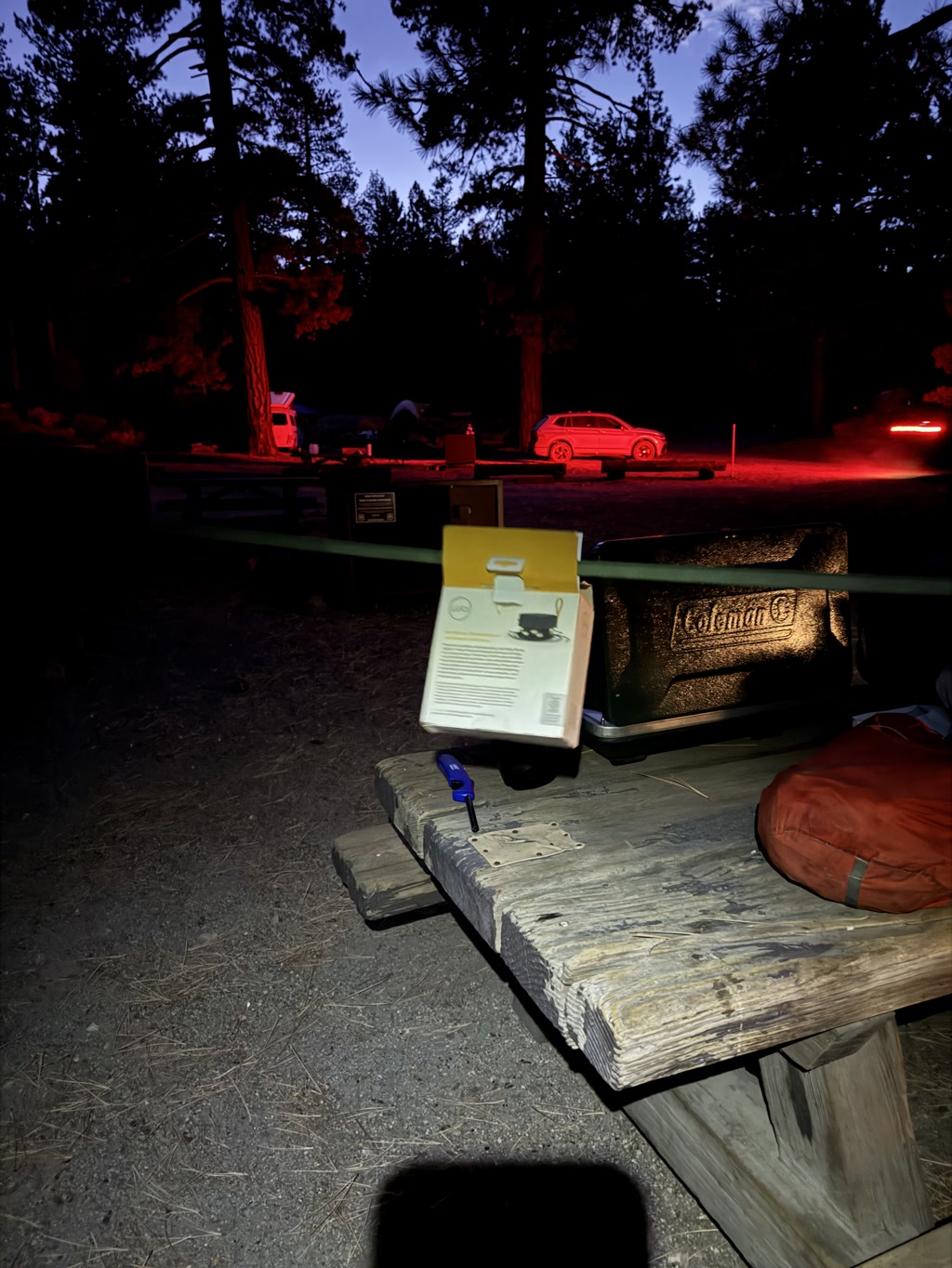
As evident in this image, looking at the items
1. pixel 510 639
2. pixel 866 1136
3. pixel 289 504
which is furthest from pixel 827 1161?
pixel 289 504

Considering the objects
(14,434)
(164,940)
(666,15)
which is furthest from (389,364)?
(164,940)

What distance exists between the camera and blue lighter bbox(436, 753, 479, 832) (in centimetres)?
193

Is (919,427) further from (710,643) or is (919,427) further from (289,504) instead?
(710,643)

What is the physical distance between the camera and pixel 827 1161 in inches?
69.3

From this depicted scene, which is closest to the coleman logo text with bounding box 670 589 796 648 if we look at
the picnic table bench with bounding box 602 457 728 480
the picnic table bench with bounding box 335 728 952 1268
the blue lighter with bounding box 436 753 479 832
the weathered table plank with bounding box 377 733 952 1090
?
the picnic table bench with bounding box 335 728 952 1268

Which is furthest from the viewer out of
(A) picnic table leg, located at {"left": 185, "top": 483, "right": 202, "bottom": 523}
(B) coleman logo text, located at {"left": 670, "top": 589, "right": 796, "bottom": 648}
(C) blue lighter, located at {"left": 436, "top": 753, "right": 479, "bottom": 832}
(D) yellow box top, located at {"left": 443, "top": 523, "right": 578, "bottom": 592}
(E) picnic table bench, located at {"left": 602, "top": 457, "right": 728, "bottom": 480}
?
(E) picnic table bench, located at {"left": 602, "top": 457, "right": 728, "bottom": 480}

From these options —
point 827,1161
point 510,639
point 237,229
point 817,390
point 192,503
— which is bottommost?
point 827,1161

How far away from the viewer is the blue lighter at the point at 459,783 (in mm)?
1931

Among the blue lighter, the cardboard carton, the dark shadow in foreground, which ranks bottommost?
the dark shadow in foreground

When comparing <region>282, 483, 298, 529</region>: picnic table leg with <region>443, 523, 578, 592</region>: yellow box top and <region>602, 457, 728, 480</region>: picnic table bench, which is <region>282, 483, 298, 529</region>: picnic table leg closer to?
<region>443, 523, 578, 592</region>: yellow box top

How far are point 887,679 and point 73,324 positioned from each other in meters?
27.3

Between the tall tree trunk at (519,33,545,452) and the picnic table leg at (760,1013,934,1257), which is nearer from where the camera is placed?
the picnic table leg at (760,1013,934,1257)

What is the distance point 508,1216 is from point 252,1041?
1.01 metres

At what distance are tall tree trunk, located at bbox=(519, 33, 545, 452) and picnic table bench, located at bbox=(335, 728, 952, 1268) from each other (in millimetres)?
24627
